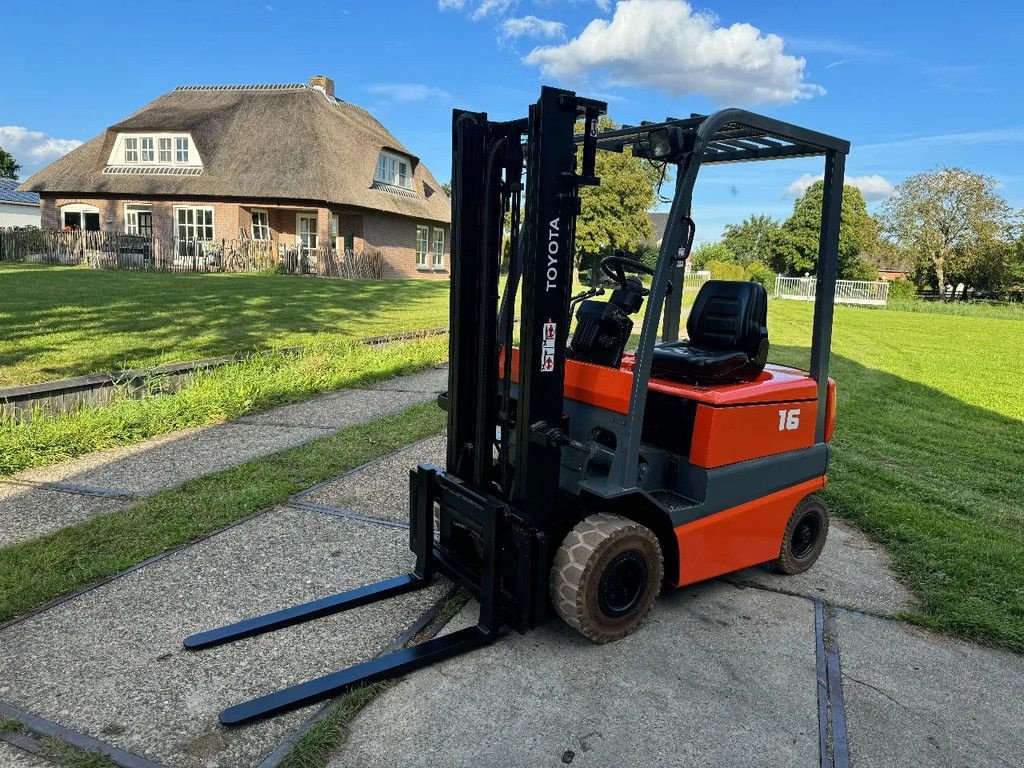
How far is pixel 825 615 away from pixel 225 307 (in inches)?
572

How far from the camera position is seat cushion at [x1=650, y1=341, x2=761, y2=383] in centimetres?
376

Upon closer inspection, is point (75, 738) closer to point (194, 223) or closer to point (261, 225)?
point (261, 225)

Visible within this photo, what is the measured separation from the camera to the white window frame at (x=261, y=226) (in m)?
30.9

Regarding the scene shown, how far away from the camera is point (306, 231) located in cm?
3148

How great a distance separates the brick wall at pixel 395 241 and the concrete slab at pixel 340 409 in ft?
78.0

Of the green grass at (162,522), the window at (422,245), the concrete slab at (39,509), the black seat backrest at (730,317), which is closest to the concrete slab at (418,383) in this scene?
the green grass at (162,522)

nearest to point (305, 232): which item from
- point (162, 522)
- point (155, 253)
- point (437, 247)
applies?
point (155, 253)

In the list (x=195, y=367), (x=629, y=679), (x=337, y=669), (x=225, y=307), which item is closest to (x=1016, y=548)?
(x=629, y=679)

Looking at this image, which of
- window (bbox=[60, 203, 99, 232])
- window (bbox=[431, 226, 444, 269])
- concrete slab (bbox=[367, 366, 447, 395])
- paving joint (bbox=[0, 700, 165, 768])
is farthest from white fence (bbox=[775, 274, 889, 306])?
paving joint (bbox=[0, 700, 165, 768])

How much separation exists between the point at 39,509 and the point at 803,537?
191 inches

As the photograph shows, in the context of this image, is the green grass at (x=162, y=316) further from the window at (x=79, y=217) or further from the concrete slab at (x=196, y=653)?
the window at (x=79, y=217)

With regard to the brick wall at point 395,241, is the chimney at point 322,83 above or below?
above

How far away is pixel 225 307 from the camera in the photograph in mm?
15641

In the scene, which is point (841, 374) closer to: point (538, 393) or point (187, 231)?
point (538, 393)
